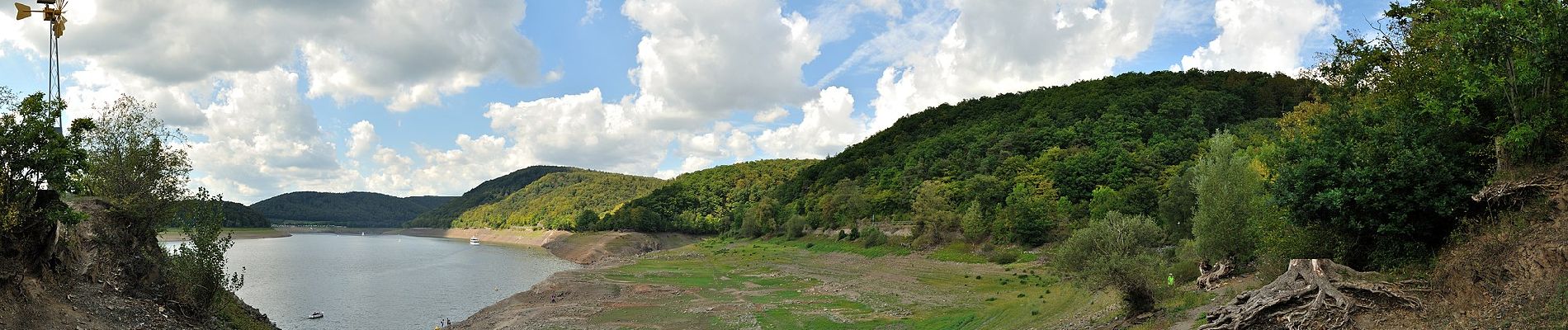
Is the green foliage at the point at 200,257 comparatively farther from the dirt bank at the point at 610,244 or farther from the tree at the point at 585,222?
the tree at the point at 585,222

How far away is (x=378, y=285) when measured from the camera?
2618 inches

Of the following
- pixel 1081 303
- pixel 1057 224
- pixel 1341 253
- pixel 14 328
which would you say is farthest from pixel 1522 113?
pixel 1057 224

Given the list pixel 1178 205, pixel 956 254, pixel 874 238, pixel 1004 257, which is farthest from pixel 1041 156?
pixel 1004 257

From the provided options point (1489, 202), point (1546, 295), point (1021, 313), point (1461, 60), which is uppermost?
point (1461, 60)

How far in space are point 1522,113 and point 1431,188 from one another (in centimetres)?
234

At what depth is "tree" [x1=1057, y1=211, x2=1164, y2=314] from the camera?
22000mm

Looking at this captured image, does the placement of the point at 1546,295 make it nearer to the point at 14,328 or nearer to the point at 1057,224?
the point at 14,328

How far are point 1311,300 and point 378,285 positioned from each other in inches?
2860

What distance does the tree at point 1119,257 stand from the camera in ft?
72.2

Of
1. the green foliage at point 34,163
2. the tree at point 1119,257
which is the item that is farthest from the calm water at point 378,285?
the tree at point 1119,257

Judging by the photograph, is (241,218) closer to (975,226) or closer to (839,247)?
(839,247)

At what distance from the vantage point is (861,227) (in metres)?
106

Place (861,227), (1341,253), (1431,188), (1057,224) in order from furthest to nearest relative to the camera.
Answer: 1. (861,227)
2. (1057,224)
3. (1341,253)
4. (1431,188)

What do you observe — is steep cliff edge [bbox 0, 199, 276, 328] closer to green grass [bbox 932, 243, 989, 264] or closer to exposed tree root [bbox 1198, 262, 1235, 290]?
exposed tree root [bbox 1198, 262, 1235, 290]
